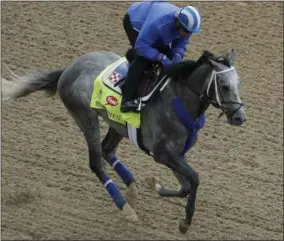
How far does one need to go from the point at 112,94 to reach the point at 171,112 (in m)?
0.73

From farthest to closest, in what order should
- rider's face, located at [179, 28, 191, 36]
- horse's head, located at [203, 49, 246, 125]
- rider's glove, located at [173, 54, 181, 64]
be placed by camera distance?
1. rider's glove, located at [173, 54, 181, 64]
2. rider's face, located at [179, 28, 191, 36]
3. horse's head, located at [203, 49, 246, 125]

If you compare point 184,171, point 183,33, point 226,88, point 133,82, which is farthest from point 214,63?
point 184,171

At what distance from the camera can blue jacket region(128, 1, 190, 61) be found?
290 inches

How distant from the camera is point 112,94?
26.3 feet

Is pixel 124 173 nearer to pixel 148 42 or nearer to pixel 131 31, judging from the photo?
pixel 131 31

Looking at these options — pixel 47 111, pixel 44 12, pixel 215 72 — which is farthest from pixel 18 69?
pixel 215 72

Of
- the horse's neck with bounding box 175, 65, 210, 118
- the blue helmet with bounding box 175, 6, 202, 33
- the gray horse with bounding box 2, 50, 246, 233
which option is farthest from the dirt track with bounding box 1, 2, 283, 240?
the blue helmet with bounding box 175, 6, 202, 33

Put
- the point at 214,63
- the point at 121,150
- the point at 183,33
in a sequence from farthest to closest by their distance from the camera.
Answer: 1. the point at 121,150
2. the point at 183,33
3. the point at 214,63

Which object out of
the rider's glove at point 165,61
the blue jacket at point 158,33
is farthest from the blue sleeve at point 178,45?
the rider's glove at point 165,61

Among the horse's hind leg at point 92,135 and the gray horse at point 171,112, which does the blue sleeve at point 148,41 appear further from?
the horse's hind leg at point 92,135

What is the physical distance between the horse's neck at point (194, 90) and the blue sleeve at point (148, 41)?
1.17ft

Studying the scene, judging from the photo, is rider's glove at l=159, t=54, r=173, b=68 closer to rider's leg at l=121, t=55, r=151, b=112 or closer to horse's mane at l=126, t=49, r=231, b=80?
horse's mane at l=126, t=49, r=231, b=80

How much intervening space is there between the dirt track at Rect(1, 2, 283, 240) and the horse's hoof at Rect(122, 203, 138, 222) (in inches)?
20.5

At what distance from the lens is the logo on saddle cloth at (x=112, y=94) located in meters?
7.85
